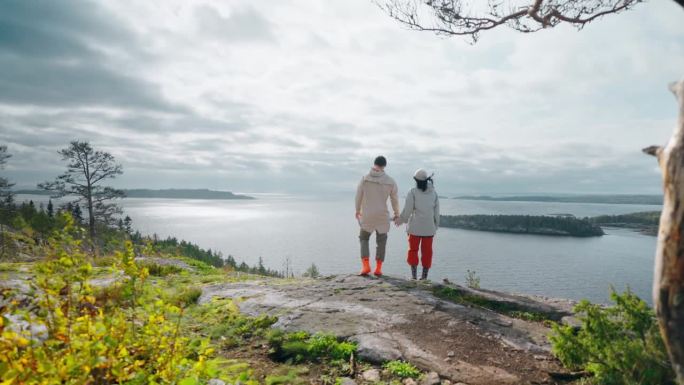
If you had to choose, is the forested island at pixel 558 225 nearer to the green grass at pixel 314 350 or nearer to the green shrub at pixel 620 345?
the green shrub at pixel 620 345

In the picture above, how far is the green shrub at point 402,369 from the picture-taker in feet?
15.2

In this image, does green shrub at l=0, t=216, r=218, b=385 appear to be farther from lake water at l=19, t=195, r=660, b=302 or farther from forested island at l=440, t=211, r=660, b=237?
forested island at l=440, t=211, r=660, b=237

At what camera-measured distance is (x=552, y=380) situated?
185 inches

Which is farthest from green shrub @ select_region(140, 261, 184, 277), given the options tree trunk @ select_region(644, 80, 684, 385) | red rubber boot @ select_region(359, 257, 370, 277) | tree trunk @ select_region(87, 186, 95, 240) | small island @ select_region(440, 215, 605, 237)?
small island @ select_region(440, 215, 605, 237)

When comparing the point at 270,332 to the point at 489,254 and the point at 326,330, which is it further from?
the point at 489,254

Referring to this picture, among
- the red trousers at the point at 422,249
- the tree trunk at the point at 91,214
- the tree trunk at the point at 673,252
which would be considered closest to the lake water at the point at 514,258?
the tree trunk at the point at 91,214

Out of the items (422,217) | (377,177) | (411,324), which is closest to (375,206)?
(377,177)

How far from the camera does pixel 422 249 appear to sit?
1041 centimetres

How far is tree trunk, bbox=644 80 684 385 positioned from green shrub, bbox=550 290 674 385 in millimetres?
1623

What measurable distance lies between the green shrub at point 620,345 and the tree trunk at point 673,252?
1.62m

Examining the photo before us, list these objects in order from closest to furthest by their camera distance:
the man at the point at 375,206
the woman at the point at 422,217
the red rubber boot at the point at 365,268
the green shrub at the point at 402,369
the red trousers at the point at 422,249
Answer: the green shrub at the point at 402,369 < the red rubber boot at the point at 365,268 < the man at the point at 375,206 < the woman at the point at 422,217 < the red trousers at the point at 422,249

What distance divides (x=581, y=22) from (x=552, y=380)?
22.8ft

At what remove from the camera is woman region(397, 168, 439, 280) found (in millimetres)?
10164

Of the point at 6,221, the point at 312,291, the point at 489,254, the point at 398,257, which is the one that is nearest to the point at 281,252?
the point at 398,257
